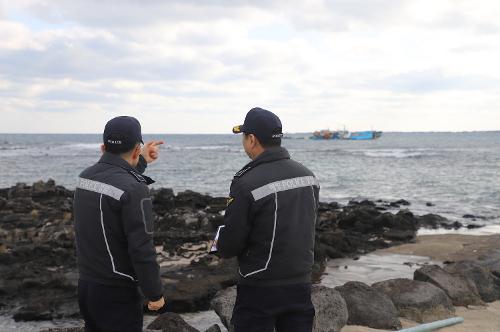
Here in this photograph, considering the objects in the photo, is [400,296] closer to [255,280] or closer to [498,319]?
[498,319]

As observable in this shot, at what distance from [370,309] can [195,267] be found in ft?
17.0

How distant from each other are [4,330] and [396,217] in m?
13.6

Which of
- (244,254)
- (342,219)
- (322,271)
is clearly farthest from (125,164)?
(342,219)

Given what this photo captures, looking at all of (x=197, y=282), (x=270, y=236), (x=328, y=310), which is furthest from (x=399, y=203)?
(x=270, y=236)

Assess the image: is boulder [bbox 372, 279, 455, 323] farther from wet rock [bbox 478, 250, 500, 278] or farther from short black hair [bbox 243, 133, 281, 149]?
short black hair [bbox 243, 133, 281, 149]

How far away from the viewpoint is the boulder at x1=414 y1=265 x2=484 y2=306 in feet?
27.9

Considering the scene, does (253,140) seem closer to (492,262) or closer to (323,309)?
(323,309)

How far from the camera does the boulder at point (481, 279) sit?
29.7 ft

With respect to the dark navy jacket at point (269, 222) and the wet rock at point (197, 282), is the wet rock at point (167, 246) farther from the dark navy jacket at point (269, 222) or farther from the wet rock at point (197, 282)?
the dark navy jacket at point (269, 222)

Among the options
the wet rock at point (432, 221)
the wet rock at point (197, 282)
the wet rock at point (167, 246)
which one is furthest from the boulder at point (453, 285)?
the wet rock at point (432, 221)

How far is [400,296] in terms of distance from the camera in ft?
26.0

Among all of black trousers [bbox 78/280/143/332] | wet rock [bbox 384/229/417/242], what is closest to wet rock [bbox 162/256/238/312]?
black trousers [bbox 78/280/143/332]

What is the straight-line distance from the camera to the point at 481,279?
365 inches

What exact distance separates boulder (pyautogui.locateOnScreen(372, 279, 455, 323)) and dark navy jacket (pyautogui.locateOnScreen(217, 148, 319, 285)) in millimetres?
4502
